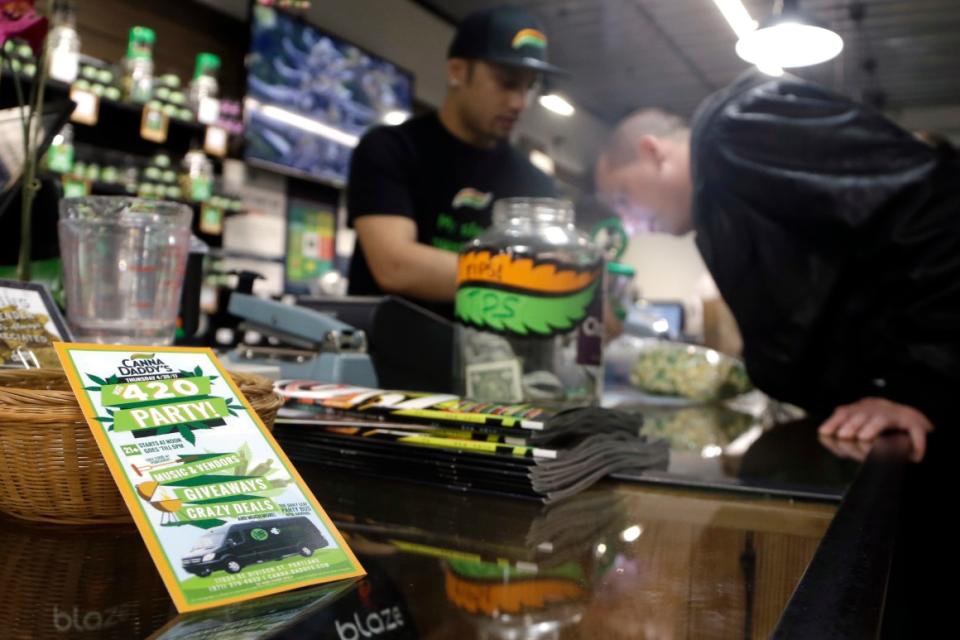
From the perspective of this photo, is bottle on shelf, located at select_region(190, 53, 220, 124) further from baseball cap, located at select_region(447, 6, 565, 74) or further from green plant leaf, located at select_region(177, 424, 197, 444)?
green plant leaf, located at select_region(177, 424, 197, 444)

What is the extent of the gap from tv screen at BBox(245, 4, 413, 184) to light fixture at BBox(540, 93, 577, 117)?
7.85 ft

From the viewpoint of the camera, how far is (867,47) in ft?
20.9

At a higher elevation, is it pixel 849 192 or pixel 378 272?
pixel 849 192

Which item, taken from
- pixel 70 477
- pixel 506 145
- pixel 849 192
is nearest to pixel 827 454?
pixel 849 192

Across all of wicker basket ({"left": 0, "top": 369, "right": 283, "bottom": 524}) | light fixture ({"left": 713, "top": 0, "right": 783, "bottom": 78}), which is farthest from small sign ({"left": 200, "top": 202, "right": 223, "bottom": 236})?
light fixture ({"left": 713, "top": 0, "right": 783, "bottom": 78})

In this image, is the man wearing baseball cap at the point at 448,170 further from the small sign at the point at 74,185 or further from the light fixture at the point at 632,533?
the small sign at the point at 74,185

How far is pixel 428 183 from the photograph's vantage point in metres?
1.94

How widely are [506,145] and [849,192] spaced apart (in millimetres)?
1074

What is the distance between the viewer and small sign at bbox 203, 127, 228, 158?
11.4 feet

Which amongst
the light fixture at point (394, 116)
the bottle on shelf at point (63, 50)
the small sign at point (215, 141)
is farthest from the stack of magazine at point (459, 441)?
the light fixture at point (394, 116)

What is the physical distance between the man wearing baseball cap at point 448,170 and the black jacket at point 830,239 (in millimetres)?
617

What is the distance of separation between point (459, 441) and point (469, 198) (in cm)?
140

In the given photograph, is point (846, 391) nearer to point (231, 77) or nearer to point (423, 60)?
point (231, 77)

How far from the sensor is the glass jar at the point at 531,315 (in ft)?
2.58
